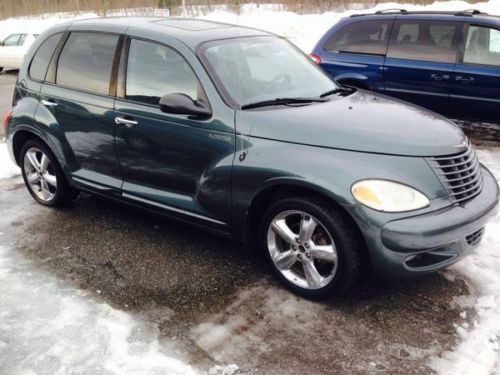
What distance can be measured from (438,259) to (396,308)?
453 millimetres

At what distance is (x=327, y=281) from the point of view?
326 centimetres

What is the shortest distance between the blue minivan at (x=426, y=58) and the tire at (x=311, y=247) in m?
4.44

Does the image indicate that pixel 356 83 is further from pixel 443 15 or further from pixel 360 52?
pixel 443 15

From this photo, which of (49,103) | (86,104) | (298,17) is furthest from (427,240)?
(298,17)

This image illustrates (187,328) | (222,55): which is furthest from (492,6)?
(187,328)

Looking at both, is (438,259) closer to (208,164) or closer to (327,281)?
(327,281)

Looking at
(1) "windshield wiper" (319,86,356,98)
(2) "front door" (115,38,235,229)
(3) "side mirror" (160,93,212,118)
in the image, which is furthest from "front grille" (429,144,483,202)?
(3) "side mirror" (160,93,212,118)

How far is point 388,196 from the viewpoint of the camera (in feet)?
9.73

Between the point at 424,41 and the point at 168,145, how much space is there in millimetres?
4814

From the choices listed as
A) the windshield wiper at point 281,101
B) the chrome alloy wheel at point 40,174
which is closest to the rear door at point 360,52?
the windshield wiper at point 281,101

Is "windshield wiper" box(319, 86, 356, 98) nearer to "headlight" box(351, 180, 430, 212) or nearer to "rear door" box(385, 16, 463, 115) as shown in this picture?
"headlight" box(351, 180, 430, 212)

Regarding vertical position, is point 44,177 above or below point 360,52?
below

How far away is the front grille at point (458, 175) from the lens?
122 inches

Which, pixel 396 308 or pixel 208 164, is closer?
pixel 396 308
